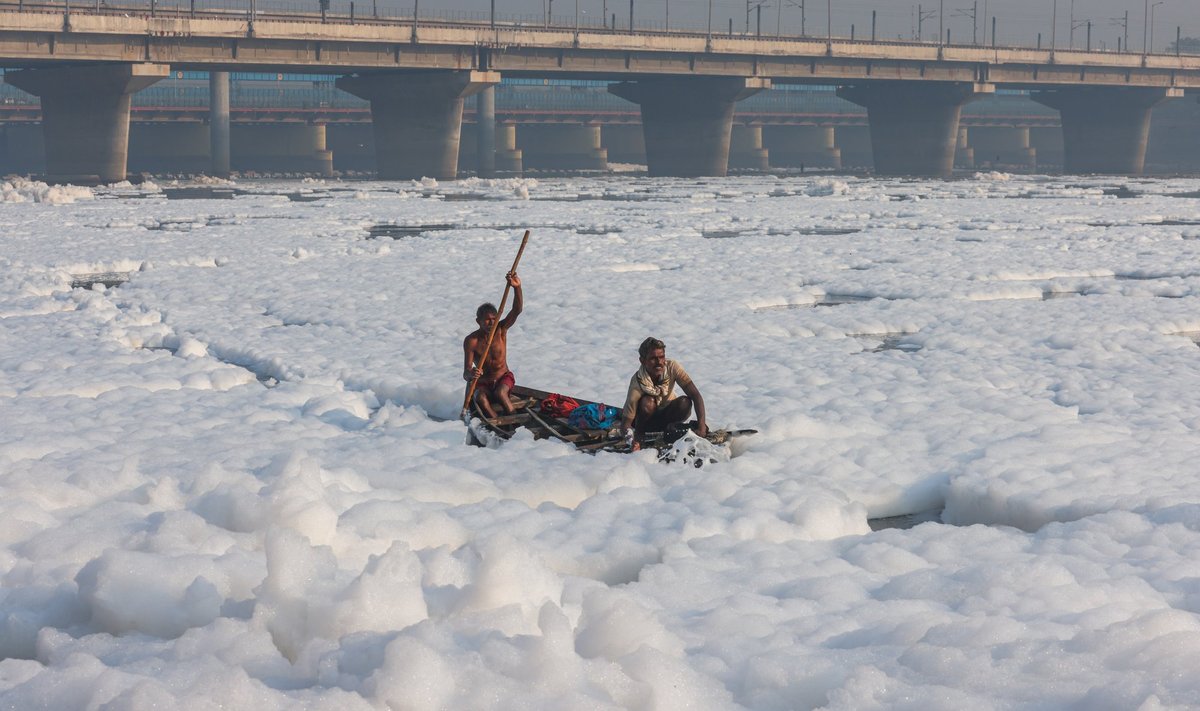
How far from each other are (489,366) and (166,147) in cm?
11451

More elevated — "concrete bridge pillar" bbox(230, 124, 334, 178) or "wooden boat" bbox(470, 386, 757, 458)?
"concrete bridge pillar" bbox(230, 124, 334, 178)

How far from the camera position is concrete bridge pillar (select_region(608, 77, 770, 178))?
92250 millimetres

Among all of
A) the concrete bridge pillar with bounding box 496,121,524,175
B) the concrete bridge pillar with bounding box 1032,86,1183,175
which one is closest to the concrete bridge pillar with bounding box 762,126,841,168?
the concrete bridge pillar with bounding box 496,121,524,175

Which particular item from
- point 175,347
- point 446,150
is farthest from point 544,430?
point 446,150

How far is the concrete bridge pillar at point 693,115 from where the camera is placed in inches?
3632

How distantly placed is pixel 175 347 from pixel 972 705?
1264 cm

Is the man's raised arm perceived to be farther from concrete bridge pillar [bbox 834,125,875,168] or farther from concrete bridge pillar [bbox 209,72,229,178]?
concrete bridge pillar [bbox 834,125,875,168]

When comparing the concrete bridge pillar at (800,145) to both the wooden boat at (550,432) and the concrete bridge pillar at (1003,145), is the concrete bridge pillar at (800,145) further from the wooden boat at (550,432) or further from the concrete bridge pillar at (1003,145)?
the wooden boat at (550,432)

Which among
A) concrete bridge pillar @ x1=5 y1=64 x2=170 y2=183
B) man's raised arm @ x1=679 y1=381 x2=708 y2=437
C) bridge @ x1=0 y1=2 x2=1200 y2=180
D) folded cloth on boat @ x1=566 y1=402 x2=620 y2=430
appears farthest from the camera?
concrete bridge pillar @ x1=5 y1=64 x2=170 y2=183

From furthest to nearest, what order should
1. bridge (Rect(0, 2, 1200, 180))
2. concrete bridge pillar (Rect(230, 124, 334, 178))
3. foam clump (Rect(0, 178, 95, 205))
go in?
1. concrete bridge pillar (Rect(230, 124, 334, 178))
2. bridge (Rect(0, 2, 1200, 180))
3. foam clump (Rect(0, 178, 95, 205))

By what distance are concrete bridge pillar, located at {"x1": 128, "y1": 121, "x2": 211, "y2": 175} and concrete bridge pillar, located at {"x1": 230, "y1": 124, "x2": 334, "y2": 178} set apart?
4.84 m

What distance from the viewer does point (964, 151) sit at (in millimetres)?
162000

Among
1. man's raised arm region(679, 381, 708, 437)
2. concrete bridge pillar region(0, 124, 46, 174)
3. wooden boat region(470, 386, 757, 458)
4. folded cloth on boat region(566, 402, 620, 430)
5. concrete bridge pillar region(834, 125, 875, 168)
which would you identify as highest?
concrete bridge pillar region(834, 125, 875, 168)

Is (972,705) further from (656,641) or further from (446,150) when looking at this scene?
(446,150)
